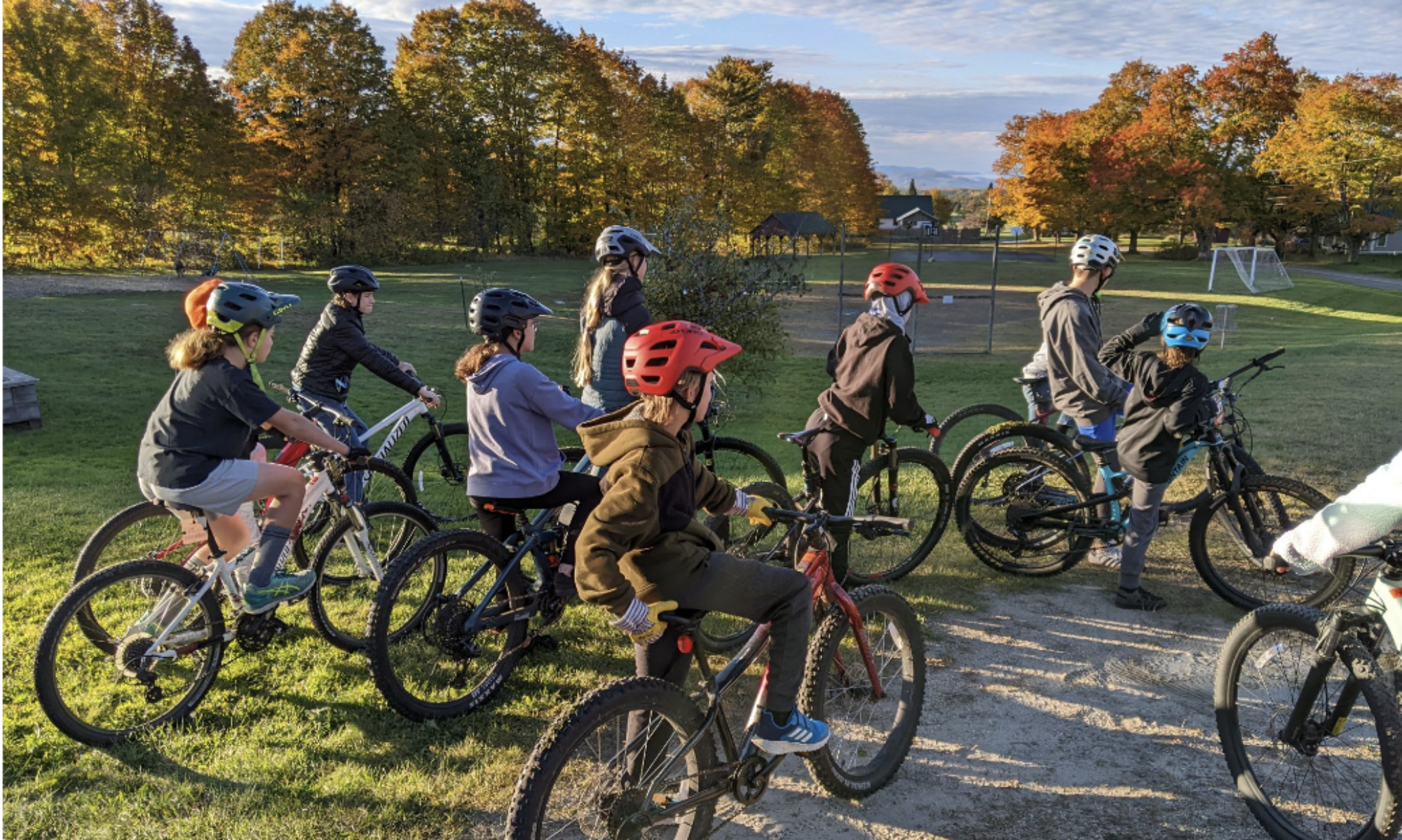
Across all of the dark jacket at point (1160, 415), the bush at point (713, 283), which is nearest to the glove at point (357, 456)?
the dark jacket at point (1160, 415)

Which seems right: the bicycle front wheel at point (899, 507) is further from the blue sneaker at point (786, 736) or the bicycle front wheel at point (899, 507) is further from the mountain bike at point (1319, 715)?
the blue sneaker at point (786, 736)

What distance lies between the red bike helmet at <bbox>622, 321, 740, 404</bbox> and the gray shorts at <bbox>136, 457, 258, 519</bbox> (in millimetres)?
2516

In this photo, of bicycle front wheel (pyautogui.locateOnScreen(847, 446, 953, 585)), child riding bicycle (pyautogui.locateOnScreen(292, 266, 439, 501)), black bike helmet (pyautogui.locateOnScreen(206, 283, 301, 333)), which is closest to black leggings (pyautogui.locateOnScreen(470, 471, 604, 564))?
black bike helmet (pyautogui.locateOnScreen(206, 283, 301, 333))

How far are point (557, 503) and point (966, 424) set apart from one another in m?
8.35

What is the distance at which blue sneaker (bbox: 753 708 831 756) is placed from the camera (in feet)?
11.6

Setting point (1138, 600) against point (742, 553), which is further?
point (1138, 600)

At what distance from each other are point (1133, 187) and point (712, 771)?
61.7 meters

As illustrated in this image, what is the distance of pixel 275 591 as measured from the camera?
4.88 metres

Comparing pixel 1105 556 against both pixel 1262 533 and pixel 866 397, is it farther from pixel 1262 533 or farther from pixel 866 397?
pixel 866 397

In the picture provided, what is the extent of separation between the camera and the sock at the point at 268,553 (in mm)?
4809

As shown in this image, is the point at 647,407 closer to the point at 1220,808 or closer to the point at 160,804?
the point at 160,804

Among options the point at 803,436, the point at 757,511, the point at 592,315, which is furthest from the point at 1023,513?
the point at 757,511

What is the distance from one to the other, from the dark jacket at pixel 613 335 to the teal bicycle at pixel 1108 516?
2.74 meters

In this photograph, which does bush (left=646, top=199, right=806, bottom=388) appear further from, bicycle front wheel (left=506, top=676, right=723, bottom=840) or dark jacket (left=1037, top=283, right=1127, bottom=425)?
bicycle front wheel (left=506, top=676, right=723, bottom=840)
